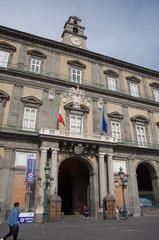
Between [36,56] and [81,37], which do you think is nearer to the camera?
[36,56]

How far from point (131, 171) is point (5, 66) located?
16.4m

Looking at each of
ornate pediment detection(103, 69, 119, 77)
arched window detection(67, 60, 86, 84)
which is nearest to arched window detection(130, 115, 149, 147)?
ornate pediment detection(103, 69, 119, 77)

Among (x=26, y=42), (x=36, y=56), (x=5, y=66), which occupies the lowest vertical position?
(x=5, y=66)

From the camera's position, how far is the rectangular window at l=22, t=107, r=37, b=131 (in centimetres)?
1994

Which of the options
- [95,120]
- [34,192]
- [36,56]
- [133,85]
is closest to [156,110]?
[133,85]

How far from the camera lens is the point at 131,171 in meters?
22.0

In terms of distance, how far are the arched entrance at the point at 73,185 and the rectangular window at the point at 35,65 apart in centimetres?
999

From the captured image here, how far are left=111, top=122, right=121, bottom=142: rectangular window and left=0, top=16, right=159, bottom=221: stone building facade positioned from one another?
0.12m

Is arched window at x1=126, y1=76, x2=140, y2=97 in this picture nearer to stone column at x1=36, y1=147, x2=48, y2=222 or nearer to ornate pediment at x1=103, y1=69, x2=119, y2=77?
ornate pediment at x1=103, y1=69, x2=119, y2=77

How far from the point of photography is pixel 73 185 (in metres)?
23.1

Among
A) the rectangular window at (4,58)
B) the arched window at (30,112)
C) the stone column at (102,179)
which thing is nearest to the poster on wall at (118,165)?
the stone column at (102,179)

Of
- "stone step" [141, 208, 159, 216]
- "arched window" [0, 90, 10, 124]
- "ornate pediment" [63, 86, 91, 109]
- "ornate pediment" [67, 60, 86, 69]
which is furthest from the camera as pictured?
"ornate pediment" [67, 60, 86, 69]

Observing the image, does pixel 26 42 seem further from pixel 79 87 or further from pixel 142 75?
pixel 142 75

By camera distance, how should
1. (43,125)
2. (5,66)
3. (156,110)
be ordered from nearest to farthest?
(43,125) → (5,66) → (156,110)
